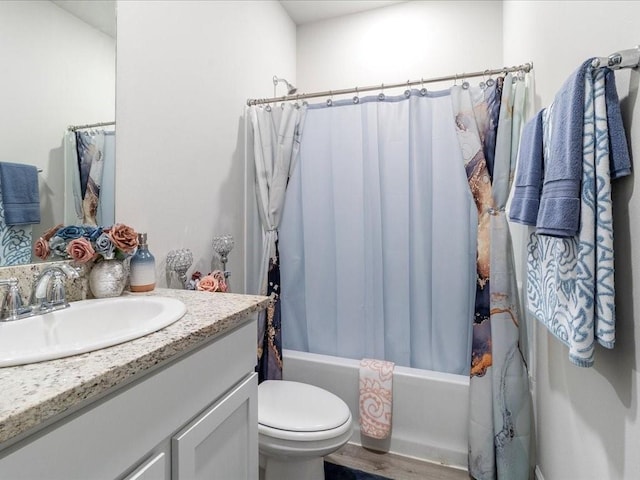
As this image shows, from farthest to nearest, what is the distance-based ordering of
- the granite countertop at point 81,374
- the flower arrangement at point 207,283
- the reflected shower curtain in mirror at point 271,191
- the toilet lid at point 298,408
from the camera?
the reflected shower curtain in mirror at point 271,191
the flower arrangement at point 207,283
the toilet lid at point 298,408
the granite countertop at point 81,374

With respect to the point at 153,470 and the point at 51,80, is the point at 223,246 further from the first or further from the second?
the point at 153,470

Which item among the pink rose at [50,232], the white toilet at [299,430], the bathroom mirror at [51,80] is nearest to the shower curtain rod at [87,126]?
the bathroom mirror at [51,80]

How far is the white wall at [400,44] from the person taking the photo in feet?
7.00

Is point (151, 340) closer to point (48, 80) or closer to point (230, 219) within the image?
point (48, 80)

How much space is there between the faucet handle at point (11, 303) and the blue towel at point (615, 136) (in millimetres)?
1479

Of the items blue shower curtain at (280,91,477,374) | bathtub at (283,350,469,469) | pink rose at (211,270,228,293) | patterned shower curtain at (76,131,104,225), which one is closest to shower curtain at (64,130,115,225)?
patterned shower curtain at (76,131,104,225)

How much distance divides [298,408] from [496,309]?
3.27ft

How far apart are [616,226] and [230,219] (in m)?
1.64

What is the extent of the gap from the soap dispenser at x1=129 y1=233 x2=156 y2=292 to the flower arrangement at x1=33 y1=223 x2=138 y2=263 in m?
0.07

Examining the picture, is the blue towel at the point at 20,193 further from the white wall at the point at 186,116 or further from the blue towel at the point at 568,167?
the blue towel at the point at 568,167

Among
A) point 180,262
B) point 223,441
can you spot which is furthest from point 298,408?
point 180,262

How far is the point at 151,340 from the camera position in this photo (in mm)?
664

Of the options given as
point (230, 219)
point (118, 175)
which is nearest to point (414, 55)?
point (230, 219)

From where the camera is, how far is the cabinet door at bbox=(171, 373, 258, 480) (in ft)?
2.29
